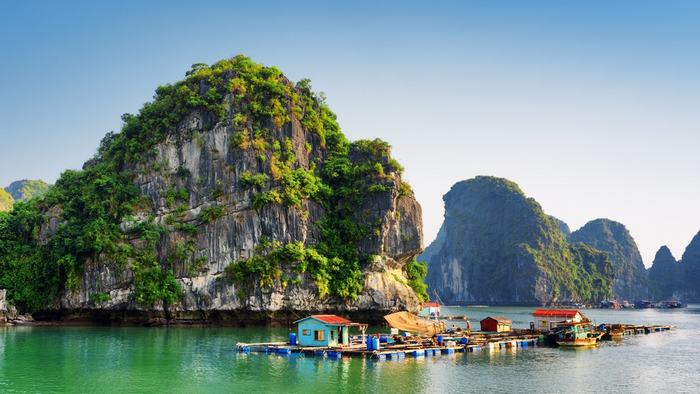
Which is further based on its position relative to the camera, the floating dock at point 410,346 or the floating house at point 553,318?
the floating house at point 553,318

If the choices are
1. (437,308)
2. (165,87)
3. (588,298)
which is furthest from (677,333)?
(588,298)

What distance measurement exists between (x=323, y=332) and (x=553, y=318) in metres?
26.6

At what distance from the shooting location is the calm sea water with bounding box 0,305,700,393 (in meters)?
29.9

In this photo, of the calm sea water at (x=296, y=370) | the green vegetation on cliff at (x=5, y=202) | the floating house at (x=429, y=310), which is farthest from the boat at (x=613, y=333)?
the green vegetation on cliff at (x=5, y=202)

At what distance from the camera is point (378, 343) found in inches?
1656

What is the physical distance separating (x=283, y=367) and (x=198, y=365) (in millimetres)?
4904

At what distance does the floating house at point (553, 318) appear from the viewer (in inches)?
2318

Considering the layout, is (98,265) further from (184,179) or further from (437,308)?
(437,308)

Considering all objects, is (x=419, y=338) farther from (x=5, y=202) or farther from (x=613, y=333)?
(x=5, y=202)

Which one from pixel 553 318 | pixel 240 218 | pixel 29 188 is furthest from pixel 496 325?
pixel 29 188

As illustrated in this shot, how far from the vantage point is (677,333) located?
240 ft

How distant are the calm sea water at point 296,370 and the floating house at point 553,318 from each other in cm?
749

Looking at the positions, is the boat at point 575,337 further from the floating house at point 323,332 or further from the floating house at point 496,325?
the floating house at point 323,332

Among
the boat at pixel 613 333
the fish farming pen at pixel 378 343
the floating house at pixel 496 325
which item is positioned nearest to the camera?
the fish farming pen at pixel 378 343
